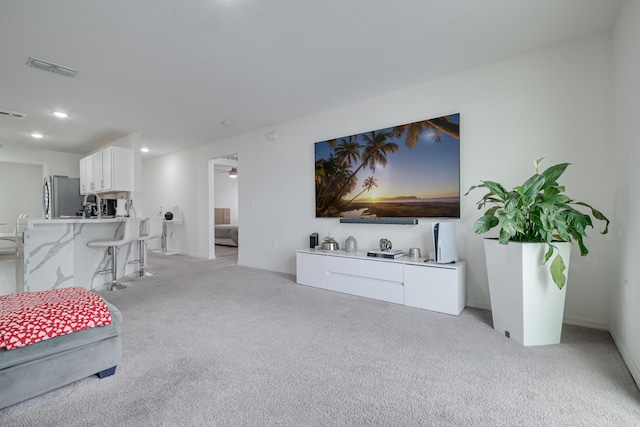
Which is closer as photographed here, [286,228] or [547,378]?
[547,378]

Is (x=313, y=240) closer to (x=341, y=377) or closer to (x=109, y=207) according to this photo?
(x=341, y=377)

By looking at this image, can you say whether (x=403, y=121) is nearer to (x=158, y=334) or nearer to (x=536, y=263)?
(x=536, y=263)

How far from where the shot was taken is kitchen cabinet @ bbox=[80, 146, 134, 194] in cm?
512

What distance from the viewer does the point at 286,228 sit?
490 cm

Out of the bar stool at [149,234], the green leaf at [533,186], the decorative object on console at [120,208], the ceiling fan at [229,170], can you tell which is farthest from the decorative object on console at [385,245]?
the ceiling fan at [229,170]

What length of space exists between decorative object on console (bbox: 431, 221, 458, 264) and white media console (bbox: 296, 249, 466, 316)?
0.26 ft

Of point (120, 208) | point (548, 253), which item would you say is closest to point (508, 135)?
point (548, 253)

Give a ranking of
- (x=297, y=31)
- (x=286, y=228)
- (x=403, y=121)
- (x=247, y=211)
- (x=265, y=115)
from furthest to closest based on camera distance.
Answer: (x=247, y=211), (x=286, y=228), (x=265, y=115), (x=403, y=121), (x=297, y=31)

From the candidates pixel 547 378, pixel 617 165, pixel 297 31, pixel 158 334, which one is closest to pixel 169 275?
pixel 158 334

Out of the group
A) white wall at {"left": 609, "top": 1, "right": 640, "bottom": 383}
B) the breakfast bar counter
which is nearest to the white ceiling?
white wall at {"left": 609, "top": 1, "right": 640, "bottom": 383}

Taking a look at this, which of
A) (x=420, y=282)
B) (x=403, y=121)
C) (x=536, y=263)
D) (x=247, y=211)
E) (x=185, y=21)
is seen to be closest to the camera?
(x=536, y=263)

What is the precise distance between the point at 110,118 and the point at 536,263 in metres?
5.85

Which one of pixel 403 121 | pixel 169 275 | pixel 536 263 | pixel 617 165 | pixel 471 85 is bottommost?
pixel 169 275

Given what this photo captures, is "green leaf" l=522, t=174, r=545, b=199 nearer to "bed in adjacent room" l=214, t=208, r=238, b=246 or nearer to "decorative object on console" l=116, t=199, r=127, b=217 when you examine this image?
"decorative object on console" l=116, t=199, r=127, b=217
